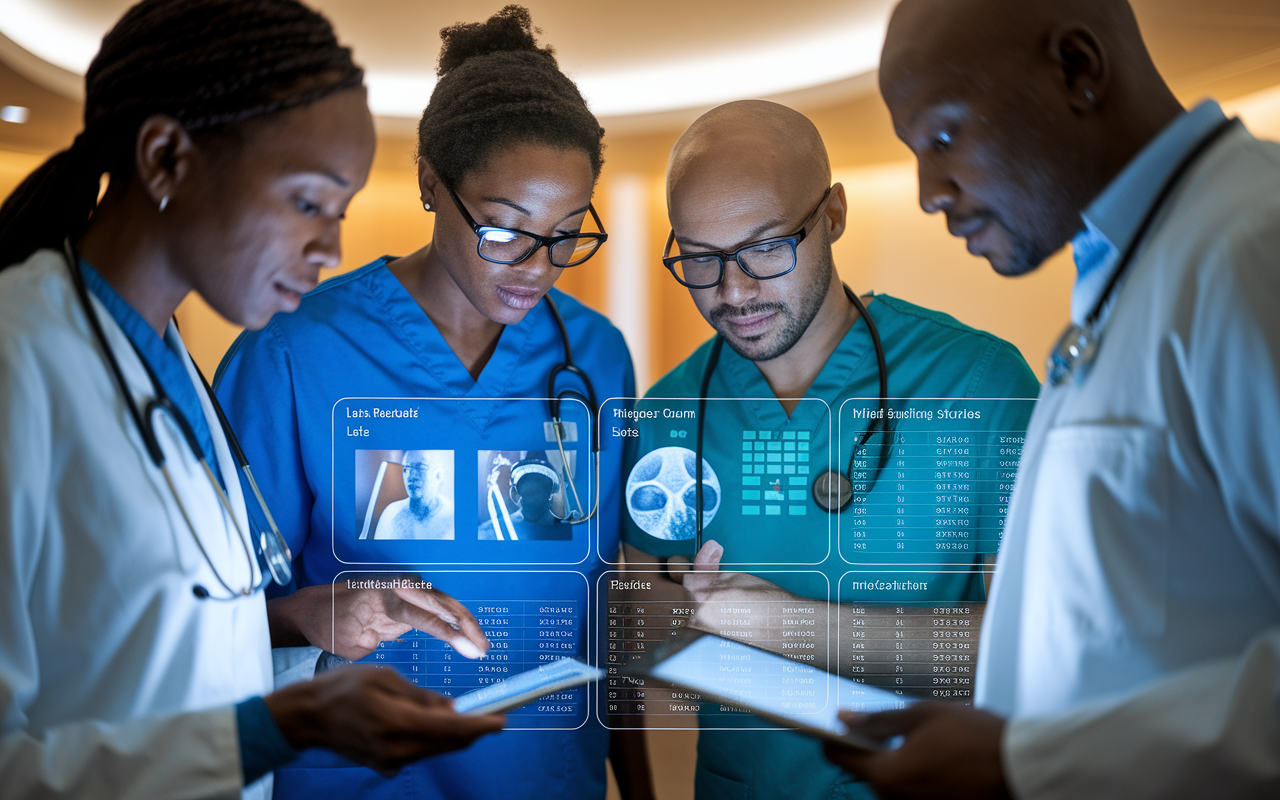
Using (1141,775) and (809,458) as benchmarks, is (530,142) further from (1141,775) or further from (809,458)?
(1141,775)

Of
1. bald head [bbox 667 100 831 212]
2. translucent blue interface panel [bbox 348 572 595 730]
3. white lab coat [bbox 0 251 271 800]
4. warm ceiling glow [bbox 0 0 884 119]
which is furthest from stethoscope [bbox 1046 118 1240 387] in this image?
white lab coat [bbox 0 251 271 800]

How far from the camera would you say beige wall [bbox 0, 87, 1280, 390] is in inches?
55.6

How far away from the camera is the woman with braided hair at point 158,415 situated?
90 centimetres

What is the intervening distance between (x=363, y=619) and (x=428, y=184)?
791 mm

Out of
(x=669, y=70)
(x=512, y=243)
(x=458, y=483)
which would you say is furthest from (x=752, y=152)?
(x=458, y=483)

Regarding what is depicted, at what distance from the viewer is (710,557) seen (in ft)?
4.61

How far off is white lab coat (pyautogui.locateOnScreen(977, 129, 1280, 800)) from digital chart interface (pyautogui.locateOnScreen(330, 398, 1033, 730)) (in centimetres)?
36

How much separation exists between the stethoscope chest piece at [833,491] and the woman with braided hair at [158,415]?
69 cm

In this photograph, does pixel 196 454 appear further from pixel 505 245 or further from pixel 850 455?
pixel 850 455

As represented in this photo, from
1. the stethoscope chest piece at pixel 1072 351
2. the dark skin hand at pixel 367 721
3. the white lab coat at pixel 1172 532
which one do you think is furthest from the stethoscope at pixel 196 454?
the stethoscope chest piece at pixel 1072 351

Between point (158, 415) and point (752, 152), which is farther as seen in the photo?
point (752, 152)

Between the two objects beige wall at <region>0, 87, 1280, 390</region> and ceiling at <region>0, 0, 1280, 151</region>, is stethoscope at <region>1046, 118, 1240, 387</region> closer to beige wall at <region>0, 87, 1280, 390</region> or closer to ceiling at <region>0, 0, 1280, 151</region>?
beige wall at <region>0, 87, 1280, 390</region>

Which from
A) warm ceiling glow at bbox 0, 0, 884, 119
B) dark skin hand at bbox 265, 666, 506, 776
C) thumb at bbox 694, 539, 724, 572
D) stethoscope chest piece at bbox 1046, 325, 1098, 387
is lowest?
dark skin hand at bbox 265, 666, 506, 776

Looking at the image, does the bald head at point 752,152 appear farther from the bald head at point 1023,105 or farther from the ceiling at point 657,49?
the bald head at point 1023,105
